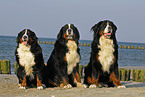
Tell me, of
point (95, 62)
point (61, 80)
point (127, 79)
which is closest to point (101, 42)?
point (95, 62)

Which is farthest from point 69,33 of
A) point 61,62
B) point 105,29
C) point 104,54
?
point 104,54

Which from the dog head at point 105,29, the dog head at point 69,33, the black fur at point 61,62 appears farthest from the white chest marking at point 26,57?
the dog head at point 105,29

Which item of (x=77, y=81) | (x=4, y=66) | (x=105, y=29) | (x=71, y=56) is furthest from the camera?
(x=4, y=66)

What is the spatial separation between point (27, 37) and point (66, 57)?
3.65 feet

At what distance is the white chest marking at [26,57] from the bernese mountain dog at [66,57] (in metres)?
0.61

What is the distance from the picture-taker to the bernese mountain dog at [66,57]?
22.2ft

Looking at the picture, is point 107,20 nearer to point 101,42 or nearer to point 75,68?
point 101,42

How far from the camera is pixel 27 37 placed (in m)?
6.62

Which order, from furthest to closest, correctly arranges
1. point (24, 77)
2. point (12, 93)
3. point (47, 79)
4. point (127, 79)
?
point (127, 79)
point (47, 79)
point (24, 77)
point (12, 93)

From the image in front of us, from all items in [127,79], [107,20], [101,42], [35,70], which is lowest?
[127,79]

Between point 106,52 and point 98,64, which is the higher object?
point 106,52

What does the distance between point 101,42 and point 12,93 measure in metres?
2.54

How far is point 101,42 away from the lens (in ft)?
21.8

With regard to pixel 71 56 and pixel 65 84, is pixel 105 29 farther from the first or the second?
pixel 65 84
